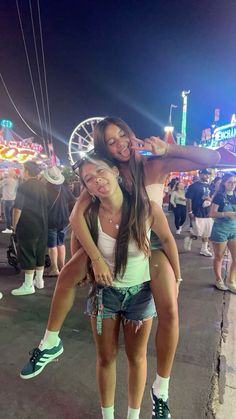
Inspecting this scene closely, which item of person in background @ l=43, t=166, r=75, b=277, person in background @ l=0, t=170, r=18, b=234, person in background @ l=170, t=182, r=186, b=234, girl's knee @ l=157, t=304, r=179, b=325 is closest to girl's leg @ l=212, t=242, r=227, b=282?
person in background @ l=43, t=166, r=75, b=277

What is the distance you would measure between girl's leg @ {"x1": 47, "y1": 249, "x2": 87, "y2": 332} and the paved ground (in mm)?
931

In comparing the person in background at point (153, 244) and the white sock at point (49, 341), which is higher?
the person in background at point (153, 244)

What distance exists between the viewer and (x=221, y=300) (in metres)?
4.79

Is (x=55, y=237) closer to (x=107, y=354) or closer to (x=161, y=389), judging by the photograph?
(x=107, y=354)

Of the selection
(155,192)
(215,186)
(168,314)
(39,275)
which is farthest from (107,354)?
(215,186)

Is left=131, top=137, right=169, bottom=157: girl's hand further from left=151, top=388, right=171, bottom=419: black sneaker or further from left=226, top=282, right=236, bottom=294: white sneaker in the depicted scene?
left=226, top=282, right=236, bottom=294: white sneaker

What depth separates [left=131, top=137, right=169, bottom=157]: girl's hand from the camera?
1.85 meters

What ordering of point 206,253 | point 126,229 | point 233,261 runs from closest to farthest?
point 126,229 < point 233,261 < point 206,253

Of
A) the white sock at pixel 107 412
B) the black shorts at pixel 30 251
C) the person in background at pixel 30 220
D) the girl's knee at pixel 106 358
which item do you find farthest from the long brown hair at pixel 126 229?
the black shorts at pixel 30 251

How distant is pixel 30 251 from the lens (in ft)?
15.7

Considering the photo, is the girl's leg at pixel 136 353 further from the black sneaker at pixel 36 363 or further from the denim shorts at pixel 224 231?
the denim shorts at pixel 224 231

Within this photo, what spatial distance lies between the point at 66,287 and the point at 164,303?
0.56 m

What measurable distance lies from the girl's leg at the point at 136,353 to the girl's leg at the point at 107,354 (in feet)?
0.24

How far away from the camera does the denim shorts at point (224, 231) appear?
5.01m
